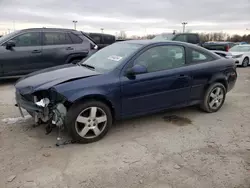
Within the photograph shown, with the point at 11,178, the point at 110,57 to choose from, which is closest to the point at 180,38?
the point at 110,57

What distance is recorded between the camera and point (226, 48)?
49.5 feet

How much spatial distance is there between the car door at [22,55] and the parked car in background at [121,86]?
11.6 feet

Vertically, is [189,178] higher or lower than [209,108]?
lower

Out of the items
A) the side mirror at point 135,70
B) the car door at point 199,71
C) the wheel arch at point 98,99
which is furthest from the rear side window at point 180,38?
the wheel arch at point 98,99

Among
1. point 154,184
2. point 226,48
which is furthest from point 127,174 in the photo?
point 226,48

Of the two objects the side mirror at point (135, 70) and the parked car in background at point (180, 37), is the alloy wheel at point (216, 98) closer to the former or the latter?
the side mirror at point (135, 70)

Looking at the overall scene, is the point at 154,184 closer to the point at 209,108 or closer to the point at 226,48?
the point at 209,108

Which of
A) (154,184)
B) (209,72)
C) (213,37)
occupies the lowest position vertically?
(154,184)

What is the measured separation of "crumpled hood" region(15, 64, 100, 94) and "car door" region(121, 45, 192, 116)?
672 millimetres

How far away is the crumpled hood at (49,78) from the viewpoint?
3.64 m

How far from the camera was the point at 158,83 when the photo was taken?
419 centimetres

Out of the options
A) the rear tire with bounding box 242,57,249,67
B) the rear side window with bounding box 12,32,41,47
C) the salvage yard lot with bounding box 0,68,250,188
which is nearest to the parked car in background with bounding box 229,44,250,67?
the rear tire with bounding box 242,57,249,67

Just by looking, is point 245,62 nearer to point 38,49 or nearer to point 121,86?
point 38,49

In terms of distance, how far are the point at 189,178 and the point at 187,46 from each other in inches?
107
